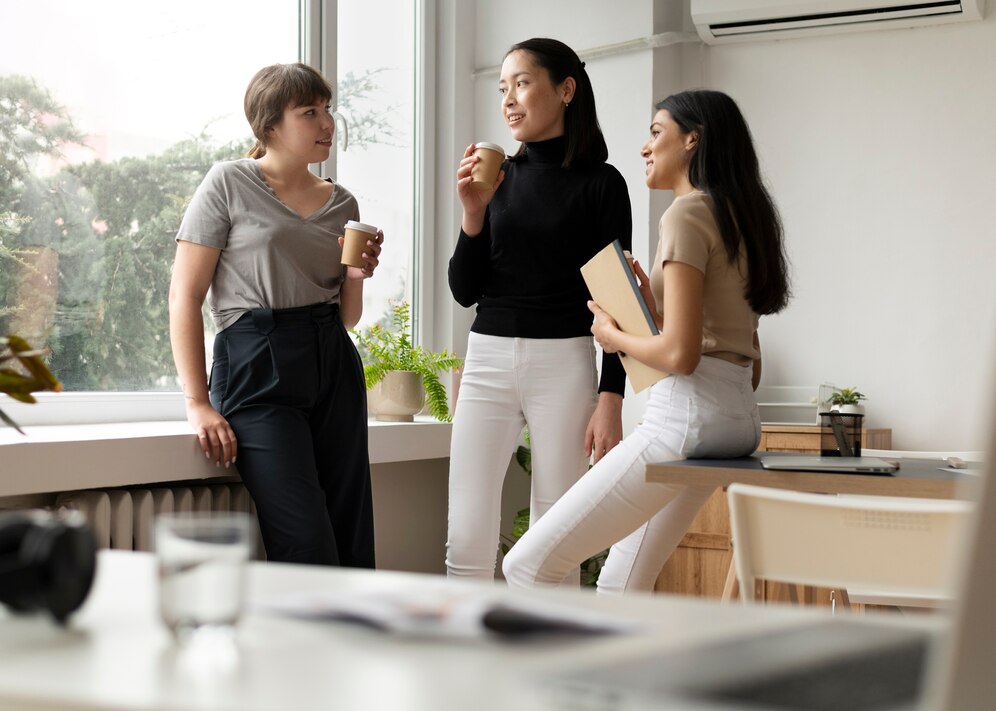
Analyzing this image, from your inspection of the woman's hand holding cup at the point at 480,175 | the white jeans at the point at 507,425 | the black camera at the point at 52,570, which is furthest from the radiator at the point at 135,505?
the black camera at the point at 52,570

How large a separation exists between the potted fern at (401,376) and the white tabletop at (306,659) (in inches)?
117

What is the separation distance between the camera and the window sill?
7.73 ft

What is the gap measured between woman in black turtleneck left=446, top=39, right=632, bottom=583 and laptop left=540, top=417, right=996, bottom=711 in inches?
73.7

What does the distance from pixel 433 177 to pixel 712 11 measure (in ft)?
4.25

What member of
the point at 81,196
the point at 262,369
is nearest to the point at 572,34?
the point at 81,196

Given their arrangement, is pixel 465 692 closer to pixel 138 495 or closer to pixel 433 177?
pixel 138 495

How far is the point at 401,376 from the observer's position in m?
3.81

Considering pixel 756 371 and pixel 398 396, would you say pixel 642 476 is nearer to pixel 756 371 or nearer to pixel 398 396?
pixel 756 371

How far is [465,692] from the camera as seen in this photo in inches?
22.6

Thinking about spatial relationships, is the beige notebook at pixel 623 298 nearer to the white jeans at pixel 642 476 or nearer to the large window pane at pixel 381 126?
the white jeans at pixel 642 476

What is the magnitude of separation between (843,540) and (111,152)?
8.21 feet

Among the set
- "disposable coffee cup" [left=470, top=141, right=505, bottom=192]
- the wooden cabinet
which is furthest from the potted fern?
"disposable coffee cup" [left=470, top=141, right=505, bottom=192]

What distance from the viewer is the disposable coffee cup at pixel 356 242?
2.46 metres

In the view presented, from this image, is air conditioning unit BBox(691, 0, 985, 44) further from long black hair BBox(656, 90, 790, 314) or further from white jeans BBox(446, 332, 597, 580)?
white jeans BBox(446, 332, 597, 580)
